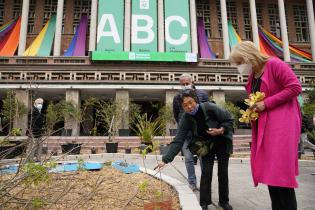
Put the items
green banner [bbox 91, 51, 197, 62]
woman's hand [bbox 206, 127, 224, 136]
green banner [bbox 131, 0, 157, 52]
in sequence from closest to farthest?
1. woman's hand [bbox 206, 127, 224, 136]
2. green banner [bbox 91, 51, 197, 62]
3. green banner [bbox 131, 0, 157, 52]

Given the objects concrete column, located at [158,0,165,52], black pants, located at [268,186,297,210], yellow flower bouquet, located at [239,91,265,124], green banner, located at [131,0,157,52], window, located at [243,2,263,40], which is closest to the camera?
black pants, located at [268,186,297,210]

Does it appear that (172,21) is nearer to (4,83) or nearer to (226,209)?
(4,83)

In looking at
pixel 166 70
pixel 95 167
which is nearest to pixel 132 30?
pixel 166 70

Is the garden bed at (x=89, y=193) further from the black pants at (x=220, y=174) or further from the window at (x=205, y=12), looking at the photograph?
the window at (x=205, y=12)

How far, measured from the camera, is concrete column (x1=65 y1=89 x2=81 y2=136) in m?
21.4

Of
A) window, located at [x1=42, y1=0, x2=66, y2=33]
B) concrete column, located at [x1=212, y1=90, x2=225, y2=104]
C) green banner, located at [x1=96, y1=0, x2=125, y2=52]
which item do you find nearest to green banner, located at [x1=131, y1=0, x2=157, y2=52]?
green banner, located at [x1=96, y1=0, x2=125, y2=52]

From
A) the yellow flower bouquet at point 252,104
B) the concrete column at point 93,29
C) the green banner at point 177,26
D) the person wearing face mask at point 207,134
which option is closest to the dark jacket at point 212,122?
the person wearing face mask at point 207,134

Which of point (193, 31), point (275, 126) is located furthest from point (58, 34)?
point (275, 126)

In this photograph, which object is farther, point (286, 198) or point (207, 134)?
point (207, 134)

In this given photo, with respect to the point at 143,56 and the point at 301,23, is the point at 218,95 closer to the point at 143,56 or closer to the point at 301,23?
the point at 143,56

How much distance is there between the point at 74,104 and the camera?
21547 millimetres

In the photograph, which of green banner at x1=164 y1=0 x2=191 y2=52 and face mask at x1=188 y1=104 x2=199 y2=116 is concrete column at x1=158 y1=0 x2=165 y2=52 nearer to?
green banner at x1=164 y1=0 x2=191 y2=52

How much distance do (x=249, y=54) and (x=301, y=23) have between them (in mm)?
38073

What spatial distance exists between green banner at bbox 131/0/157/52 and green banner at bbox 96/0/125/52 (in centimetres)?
108
